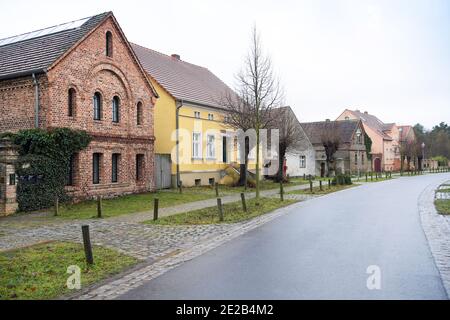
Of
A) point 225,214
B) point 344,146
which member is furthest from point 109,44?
point 344,146

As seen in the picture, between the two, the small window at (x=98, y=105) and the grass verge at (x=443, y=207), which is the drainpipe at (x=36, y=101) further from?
the grass verge at (x=443, y=207)

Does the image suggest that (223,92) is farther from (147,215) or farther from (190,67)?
(147,215)

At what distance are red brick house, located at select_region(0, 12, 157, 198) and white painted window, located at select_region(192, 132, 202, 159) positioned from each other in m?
5.64

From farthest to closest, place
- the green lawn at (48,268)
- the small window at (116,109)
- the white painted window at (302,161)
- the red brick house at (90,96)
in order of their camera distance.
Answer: the white painted window at (302,161) → the small window at (116,109) → the red brick house at (90,96) → the green lawn at (48,268)

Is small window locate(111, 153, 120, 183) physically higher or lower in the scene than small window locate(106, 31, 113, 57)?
lower

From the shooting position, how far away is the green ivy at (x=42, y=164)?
16.2m

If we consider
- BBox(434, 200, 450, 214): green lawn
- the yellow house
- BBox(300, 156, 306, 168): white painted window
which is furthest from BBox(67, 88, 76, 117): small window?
BBox(300, 156, 306, 168): white painted window

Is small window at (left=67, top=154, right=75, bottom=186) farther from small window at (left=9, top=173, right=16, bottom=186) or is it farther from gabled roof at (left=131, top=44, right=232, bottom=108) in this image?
gabled roof at (left=131, top=44, right=232, bottom=108)

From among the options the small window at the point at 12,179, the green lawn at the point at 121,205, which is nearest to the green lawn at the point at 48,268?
the green lawn at the point at 121,205

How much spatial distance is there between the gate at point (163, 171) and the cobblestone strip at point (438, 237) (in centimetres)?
1593

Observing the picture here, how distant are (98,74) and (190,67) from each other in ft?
56.6

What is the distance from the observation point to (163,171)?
A: 87.6 feet

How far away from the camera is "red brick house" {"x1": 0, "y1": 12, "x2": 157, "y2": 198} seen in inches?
717

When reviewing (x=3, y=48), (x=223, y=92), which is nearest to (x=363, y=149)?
(x=223, y=92)
